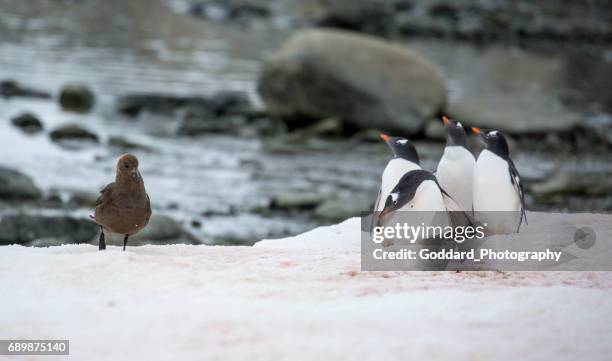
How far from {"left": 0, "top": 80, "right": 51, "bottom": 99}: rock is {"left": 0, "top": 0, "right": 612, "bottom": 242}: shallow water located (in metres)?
0.43

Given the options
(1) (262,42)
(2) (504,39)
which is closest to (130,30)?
(1) (262,42)

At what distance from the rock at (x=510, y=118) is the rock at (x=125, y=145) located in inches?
232

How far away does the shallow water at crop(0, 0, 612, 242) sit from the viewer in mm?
→ 13609

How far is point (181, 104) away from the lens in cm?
2094

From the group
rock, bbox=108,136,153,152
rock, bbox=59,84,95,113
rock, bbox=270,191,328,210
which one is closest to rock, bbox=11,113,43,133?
rock, bbox=108,136,153,152

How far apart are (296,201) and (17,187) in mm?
3397

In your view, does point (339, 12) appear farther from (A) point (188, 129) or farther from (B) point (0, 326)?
(B) point (0, 326)

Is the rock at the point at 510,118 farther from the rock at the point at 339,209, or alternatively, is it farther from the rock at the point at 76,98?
the rock at the point at 76,98

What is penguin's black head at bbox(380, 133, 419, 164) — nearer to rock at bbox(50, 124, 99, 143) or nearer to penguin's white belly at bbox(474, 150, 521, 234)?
penguin's white belly at bbox(474, 150, 521, 234)

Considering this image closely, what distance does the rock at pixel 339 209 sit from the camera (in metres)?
12.5

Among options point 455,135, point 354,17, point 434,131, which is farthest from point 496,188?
point 354,17

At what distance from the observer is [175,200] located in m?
13.0

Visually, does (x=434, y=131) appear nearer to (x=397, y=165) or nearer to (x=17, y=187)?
(x=17, y=187)

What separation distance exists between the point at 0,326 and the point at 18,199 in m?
7.97
